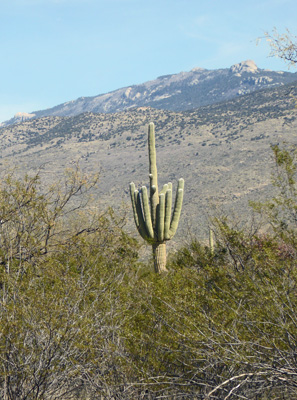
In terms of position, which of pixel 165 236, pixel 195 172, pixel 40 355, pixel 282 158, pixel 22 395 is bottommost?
pixel 195 172

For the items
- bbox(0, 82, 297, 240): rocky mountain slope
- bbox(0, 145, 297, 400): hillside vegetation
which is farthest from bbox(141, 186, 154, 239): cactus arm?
bbox(0, 82, 297, 240): rocky mountain slope

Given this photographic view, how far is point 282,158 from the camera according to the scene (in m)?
9.55

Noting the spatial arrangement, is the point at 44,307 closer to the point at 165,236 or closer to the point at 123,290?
the point at 123,290

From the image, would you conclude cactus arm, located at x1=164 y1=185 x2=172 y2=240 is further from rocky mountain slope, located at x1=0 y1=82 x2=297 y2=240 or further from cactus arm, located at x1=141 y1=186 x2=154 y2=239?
rocky mountain slope, located at x1=0 y1=82 x2=297 y2=240

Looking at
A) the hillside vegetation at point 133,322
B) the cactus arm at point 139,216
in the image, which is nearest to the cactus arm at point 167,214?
the cactus arm at point 139,216

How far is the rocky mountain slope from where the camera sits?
2087 inches

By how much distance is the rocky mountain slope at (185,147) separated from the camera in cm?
5300

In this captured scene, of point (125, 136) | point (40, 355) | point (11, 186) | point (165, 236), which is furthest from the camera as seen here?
point (125, 136)

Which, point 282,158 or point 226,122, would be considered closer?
point 282,158

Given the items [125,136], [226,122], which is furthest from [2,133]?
[226,122]

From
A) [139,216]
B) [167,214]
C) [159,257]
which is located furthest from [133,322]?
[139,216]

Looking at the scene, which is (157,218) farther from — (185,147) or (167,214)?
(185,147)

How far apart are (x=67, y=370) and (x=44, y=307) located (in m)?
0.93

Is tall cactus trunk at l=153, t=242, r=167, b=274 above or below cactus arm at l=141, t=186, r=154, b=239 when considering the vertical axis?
below
